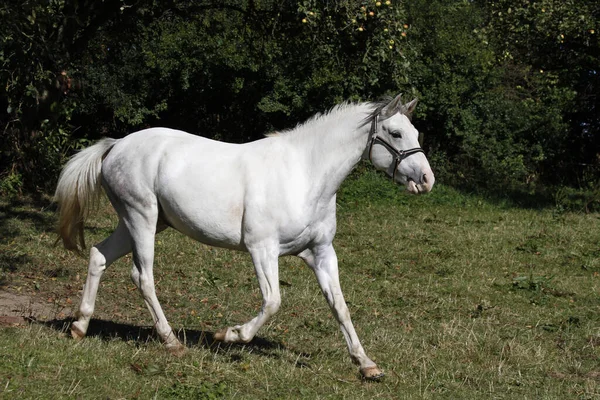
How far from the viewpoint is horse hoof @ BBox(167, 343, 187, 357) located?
19.0ft

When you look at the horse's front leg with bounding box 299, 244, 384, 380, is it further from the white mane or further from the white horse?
the white mane

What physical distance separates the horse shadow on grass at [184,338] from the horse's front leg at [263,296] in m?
0.35

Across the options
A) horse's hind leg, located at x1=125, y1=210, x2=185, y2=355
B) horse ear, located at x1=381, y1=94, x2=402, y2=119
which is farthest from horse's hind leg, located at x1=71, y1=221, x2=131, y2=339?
horse ear, located at x1=381, y1=94, x2=402, y2=119

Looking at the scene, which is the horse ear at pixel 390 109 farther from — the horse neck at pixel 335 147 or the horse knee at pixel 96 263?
the horse knee at pixel 96 263

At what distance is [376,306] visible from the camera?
27.3ft

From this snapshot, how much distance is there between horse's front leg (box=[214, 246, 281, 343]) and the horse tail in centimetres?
175

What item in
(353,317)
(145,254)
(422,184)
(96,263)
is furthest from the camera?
(353,317)

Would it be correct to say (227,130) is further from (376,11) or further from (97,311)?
(97,311)

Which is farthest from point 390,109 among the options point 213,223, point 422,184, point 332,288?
point 213,223

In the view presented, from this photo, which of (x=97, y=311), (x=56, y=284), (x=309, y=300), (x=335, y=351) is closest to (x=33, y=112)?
(x=56, y=284)

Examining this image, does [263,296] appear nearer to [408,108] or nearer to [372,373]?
[372,373]

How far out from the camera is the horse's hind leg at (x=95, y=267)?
20.7 feet

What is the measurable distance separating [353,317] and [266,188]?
2.59 m

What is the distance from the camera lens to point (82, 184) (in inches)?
259
